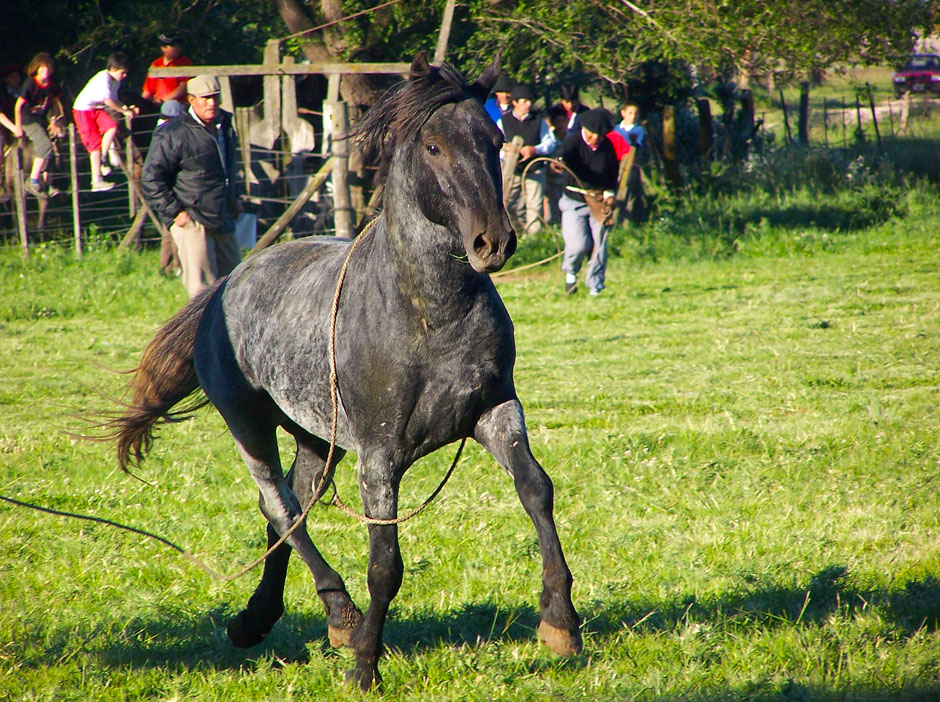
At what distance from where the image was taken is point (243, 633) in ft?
13.7

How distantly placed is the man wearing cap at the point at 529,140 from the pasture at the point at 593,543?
511 cm

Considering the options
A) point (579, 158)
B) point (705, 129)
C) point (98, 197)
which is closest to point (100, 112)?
point (98, 197)

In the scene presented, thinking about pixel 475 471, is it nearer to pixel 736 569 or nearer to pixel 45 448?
pixel 736 569

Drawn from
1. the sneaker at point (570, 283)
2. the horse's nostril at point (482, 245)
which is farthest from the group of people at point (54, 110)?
the horse's nostril at point (482, 245)

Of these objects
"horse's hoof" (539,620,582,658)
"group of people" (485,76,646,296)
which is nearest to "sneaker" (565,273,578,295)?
"group of people" (485,76,646,296)

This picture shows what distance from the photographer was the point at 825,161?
17.9 m

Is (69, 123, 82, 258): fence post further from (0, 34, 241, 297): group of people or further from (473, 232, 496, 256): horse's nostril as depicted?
(473, 232, 496, 256): horse's nostril

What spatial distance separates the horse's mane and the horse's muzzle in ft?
1.72

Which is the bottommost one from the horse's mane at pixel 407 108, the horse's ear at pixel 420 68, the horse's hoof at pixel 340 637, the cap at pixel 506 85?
the horse's hoof at pixel 340 637

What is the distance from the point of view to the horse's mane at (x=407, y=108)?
3311 millimetres

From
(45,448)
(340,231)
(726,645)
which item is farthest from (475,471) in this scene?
(340,231)

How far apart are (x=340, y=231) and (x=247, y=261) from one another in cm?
804

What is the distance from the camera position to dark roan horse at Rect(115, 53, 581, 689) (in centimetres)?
325

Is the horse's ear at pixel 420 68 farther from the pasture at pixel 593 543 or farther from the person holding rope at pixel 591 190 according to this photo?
the person holding rope at pixel 591 190
